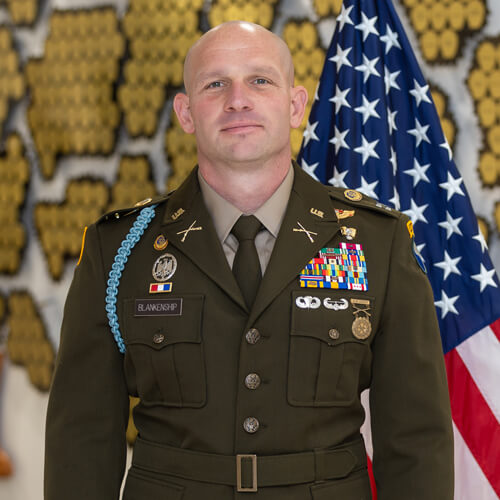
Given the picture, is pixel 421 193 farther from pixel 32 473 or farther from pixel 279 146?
pixel 32 473

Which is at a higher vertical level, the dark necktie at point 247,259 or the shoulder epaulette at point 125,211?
the shoulder epaulette at point 125,211

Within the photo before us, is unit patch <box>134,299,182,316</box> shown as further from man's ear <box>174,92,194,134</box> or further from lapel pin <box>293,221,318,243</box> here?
man's ear <box>174,92,194,134</box>

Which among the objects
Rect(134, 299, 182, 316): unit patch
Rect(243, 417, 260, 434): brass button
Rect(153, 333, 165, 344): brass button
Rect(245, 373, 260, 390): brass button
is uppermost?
Rect(134, 299, 182, 316): unit patch

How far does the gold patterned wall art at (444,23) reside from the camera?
7.68 ft

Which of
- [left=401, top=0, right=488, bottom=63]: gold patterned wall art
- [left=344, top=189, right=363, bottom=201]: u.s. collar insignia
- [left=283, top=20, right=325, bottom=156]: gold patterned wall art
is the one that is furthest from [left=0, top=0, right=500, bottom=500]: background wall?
[left=344, top=189, right=363, bottom=201]: u.s. collar insignia

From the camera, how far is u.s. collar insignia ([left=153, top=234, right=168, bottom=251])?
1307mm

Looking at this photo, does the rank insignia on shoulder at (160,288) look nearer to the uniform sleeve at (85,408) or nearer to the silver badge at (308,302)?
the uniform sleeve at (85,408)

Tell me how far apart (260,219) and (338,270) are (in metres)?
0.18

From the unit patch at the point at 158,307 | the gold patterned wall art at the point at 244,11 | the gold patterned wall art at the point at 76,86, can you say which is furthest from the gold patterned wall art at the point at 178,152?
the unit patch at the point at 158,307

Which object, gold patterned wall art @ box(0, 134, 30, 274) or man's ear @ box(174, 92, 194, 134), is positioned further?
gold patterned wall art @ box(0, 134, 30, 274)

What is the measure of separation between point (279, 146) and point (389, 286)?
34 centimetres

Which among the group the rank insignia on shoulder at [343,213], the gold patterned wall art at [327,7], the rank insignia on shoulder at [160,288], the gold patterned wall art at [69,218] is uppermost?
the gold patterned wall art at [327,7]

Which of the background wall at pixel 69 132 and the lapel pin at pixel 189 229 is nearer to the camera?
the lapel pin at pixel 189 229

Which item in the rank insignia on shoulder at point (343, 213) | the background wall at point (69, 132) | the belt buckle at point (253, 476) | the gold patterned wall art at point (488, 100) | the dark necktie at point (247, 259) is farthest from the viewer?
the background wall at point (69, 132)
